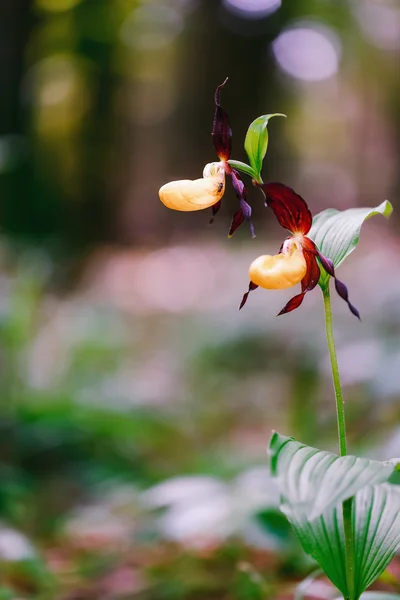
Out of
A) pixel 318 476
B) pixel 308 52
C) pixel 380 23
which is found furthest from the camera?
pixel 380 23

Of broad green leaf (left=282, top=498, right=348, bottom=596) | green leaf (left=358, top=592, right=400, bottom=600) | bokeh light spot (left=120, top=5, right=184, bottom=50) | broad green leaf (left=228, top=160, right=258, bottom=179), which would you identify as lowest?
green leaf (left=358, top=592, right=400, bottom=600)

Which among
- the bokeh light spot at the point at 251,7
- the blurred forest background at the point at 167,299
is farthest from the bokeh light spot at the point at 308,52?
the bokeh light spot at the point at 251,7

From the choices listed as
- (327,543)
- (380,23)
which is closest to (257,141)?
(327,543)

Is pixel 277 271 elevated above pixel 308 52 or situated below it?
below

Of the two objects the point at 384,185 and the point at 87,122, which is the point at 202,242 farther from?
the point at 384,185

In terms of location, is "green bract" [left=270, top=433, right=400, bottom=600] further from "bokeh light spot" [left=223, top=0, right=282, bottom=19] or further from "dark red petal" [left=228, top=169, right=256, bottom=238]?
"bokeh light spot" [left=223, top=0, right=282, bottom=19]

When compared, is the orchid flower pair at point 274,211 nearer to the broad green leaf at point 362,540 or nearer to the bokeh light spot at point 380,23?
the broad green leaf at point 362,540

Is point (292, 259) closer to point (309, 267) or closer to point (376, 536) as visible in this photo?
point (309, 267)

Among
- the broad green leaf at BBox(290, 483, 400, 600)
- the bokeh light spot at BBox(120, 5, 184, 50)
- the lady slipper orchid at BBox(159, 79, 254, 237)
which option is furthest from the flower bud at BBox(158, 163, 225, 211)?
the bokeh light spot at BBox(120, 5, 184, 50)
